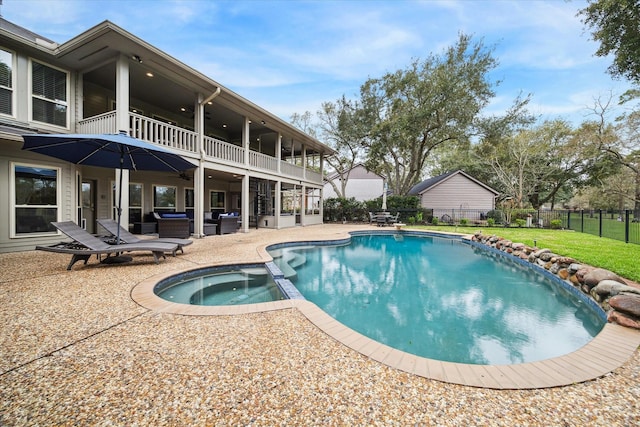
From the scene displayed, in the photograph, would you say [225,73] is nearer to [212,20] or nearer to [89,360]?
[212,20]

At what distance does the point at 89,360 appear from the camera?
214 centimetres

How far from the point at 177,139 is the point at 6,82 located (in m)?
3.83

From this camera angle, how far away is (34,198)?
6.74 m

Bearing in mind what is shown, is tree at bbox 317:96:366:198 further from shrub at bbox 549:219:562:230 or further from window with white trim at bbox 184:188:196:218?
shrub at bbox 549:219:562:230

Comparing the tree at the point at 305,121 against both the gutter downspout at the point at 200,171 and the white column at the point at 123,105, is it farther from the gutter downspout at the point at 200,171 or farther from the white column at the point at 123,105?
the white column at the point at 123,105

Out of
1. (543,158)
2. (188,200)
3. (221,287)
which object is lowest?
(221,287)

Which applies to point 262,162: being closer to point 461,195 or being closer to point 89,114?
point 89,114

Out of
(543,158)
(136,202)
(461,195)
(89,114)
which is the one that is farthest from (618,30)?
(543,158)

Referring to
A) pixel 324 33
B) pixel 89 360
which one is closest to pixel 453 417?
pixel 89 360

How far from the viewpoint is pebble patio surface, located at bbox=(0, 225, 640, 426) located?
1.61 meters

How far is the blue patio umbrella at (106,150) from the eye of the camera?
468 cm

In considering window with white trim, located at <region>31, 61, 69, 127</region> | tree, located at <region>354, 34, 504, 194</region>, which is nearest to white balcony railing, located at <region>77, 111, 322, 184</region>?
window with white trim, located at <region>31, 61, 69, 127</region>

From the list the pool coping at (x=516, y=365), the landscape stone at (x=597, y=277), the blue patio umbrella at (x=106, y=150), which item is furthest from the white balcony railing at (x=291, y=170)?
the landscape stone at (x=597, y=277)

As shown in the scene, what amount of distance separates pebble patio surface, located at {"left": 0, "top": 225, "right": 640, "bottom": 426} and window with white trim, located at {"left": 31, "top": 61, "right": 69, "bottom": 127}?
6.67m
